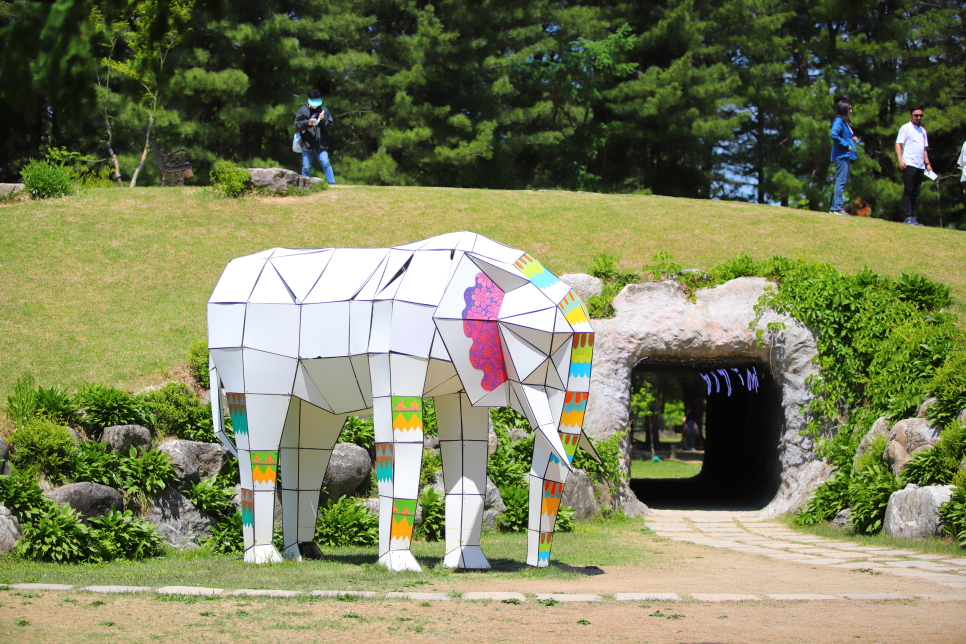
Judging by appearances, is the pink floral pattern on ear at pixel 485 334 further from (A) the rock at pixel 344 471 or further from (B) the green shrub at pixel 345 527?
(A) the rock at pixel 344 471

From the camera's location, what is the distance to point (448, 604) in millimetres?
6441

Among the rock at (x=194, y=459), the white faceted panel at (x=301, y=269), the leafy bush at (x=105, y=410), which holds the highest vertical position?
the white faceted panel at (x=301, y=269)

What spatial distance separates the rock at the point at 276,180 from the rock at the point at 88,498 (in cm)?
1032

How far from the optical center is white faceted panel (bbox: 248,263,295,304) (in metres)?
8.05

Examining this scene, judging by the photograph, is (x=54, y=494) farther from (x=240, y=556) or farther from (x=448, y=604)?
(x=448, y=604)

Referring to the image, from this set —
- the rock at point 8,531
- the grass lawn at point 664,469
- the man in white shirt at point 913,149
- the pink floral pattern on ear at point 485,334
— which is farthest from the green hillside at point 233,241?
the grass lawn at point 664,469

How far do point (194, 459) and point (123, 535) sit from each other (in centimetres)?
138

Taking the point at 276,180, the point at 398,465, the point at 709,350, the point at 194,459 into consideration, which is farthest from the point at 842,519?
the point at 276,180

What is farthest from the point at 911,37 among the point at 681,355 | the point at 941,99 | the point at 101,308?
the point at 101,308

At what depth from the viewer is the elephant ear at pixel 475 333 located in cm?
750

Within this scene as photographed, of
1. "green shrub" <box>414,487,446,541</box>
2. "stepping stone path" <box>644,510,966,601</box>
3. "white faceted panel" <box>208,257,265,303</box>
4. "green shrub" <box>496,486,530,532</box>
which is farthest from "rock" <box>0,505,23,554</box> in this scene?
"stepping stone path" <box>644,510,966,601</box>

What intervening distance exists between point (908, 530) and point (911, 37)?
72.5ft

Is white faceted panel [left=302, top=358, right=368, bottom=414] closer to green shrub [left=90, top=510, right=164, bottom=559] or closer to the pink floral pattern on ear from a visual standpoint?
the pink floral pattern on ear

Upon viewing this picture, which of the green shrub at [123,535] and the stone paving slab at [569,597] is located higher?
the stone paving slab at [569,597]
